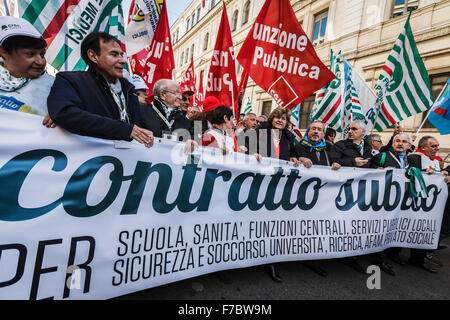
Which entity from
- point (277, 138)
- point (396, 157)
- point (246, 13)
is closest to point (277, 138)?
point (277, 138)

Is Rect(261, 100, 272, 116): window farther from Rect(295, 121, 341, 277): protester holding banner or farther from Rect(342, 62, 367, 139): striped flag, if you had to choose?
Rect(295, 121, 341, 277): protester holding banner

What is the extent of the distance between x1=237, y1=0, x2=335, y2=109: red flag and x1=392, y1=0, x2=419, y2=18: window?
927 cm

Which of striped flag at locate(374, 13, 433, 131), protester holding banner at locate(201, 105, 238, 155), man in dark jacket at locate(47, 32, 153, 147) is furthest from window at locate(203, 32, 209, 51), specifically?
man in dark jacket at locate(47, 32, 153, 147)

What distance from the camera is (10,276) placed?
142cm

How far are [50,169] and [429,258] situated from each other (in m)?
4.77

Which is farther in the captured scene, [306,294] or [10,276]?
[306,294]

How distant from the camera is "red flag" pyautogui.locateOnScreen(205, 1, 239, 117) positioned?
4.29 m

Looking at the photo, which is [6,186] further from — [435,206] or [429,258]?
[429,258]

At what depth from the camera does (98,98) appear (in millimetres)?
1684

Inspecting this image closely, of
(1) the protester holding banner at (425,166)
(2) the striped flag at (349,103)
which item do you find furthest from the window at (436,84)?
(1) the protester holding banner at (425,166)

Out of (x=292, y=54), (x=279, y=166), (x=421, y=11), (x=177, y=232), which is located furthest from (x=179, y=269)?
(x=421, y=11)

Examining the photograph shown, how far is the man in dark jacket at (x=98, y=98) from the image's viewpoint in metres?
1.45

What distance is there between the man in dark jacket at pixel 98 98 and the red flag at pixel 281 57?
7.07ft

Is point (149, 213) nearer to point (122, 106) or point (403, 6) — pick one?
point (122, 106)
